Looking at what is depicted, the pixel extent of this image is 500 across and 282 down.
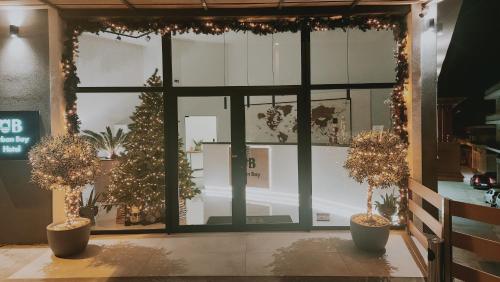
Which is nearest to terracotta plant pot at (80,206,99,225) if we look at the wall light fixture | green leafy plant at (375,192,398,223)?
the wall light fixture

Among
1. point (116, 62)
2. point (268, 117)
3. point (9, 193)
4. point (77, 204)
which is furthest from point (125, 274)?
point (116, 62)

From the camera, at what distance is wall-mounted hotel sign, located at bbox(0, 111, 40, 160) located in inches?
202

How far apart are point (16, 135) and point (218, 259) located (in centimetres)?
367

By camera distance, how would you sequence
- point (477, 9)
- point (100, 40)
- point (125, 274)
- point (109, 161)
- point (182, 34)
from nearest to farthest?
1. point (125, 274)
2. point (182, 34)
3. point (109, 161)
4. point (100, 40)
5. point (477, 9)

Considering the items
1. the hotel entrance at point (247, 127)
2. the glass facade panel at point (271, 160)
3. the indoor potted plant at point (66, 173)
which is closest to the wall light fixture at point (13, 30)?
the hotel entrance at point (247, 127)

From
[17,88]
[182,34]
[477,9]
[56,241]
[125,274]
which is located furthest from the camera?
[477,9]

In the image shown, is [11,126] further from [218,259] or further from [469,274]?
[469,274]

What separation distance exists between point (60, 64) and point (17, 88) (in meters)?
0.75

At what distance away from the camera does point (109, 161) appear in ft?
23.6

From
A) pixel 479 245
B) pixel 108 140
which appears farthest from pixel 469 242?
pixel 108 140

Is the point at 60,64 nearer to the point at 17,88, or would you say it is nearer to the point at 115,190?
the point at 17,88

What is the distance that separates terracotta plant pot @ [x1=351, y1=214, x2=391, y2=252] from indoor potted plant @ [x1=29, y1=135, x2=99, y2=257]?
154 inches

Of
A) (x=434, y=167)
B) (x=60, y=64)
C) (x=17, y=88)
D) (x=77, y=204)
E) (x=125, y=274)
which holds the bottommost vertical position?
(x=125, y=274)

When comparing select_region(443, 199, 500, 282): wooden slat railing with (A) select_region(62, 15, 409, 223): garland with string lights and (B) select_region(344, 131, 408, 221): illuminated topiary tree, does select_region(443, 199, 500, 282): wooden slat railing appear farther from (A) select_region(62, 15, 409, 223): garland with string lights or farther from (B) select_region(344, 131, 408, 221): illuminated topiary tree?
(A) select_region(62, 15, 409, 223): garland with string lights
